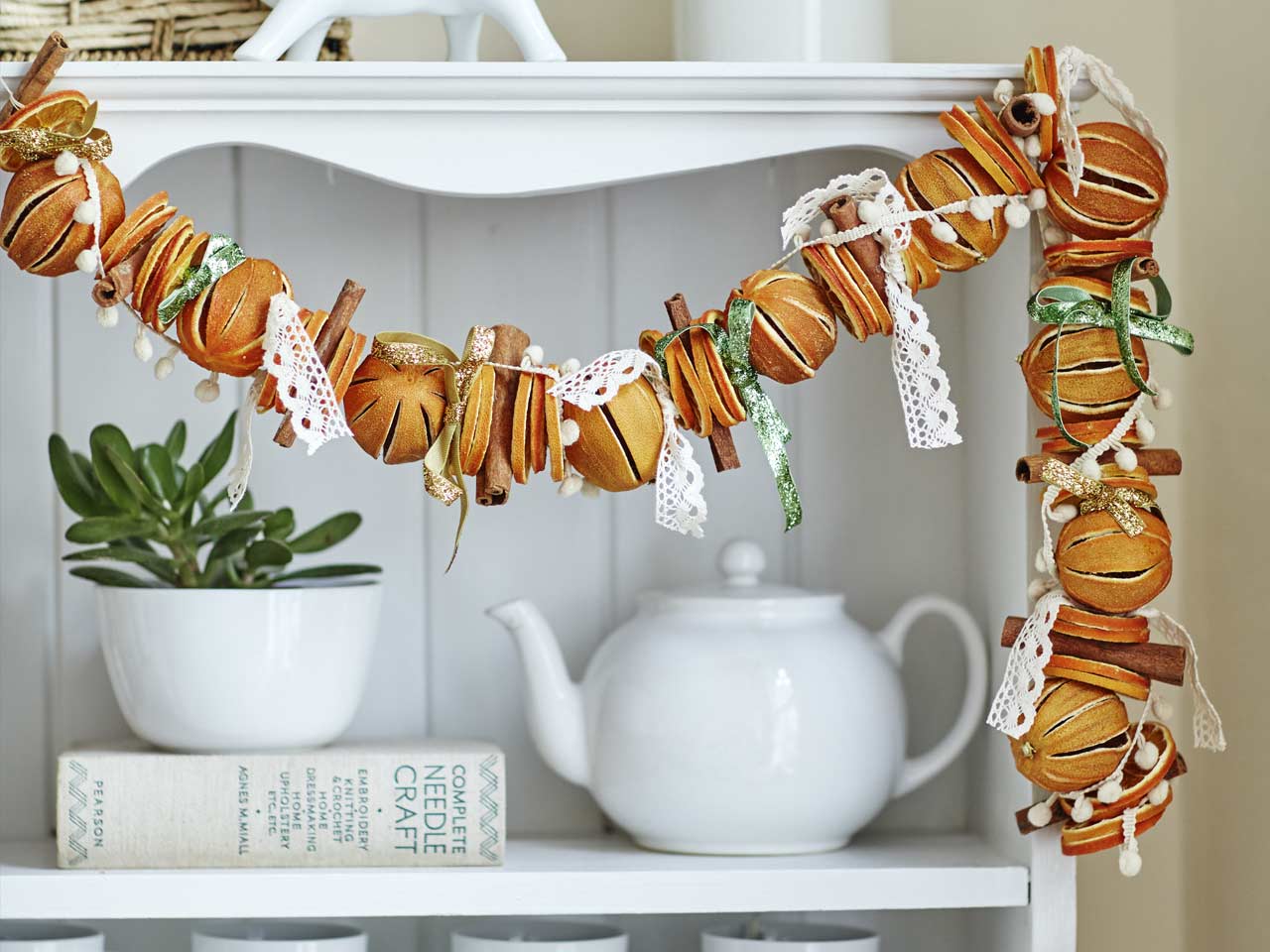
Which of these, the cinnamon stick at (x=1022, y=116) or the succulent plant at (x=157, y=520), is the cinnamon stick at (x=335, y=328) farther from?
the cinnamon stick at (x=1022, y=116)

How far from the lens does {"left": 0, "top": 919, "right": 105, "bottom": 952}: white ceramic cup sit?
83cm

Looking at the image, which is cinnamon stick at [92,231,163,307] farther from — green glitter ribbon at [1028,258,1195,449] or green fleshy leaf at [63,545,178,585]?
green glitter ribbon at [1028,258,1195,449]

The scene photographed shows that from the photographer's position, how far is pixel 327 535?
944 mm

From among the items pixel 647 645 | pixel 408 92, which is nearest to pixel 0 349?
pixel 408 92

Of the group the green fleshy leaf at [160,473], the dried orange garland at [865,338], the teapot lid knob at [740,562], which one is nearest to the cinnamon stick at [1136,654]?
the dried orange garland at [865,338]

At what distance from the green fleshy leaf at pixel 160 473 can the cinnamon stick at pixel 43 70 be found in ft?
0.74

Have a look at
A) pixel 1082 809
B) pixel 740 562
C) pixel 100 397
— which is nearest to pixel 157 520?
pixel 100 397

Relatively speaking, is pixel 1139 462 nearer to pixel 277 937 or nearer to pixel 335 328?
pixel 335 328

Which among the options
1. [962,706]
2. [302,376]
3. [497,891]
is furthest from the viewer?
[962,706]

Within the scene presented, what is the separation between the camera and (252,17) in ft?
2.91

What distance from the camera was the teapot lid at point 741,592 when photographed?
91 cm

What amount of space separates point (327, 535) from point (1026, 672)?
0.45m

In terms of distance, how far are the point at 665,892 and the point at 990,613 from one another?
28 cm

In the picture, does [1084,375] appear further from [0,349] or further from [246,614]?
[0,349]
